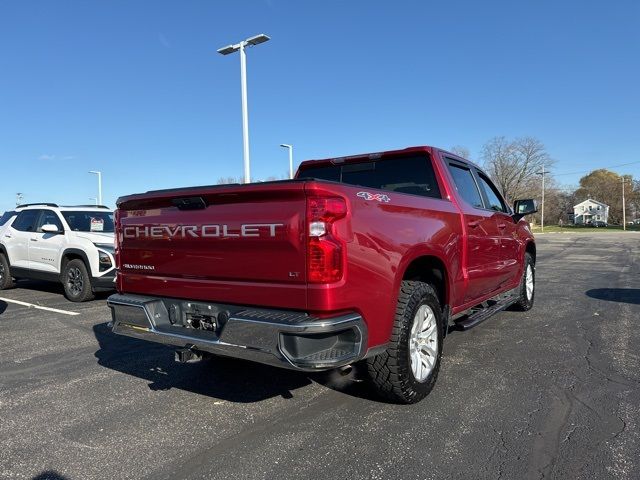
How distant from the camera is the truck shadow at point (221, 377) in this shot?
4.07 meters

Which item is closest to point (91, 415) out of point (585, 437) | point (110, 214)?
point (585, 437)

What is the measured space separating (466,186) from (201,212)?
2921 mm

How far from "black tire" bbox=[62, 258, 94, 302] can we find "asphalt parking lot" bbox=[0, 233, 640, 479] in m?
2.76

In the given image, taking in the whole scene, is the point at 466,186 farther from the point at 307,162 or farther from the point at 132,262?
the point at 132,262

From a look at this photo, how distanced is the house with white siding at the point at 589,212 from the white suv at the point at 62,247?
402ft

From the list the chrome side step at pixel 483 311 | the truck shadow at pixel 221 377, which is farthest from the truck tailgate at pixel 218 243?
the chrome side step at pixel 483 311

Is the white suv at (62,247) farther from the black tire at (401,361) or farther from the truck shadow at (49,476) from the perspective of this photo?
the black tire at (401,361)

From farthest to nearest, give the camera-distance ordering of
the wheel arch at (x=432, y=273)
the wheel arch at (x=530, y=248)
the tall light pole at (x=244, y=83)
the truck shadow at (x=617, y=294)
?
the tall light pole at (x=244, y=83)
the truck shadow at (x=617, y=294)
the wheel arch at (x=530, y=248)
the wheel arch at (x=432, y=273)

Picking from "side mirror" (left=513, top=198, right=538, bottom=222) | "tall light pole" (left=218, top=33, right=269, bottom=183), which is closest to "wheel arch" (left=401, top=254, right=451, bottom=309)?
"side mirror" (left=513, top=198, right=538, bottom=222)

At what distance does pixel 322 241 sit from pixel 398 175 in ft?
6.98

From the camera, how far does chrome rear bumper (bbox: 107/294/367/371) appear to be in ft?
9.59

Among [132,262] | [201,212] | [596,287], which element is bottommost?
[596,287]

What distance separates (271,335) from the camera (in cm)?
297

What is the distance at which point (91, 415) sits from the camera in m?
3.67
